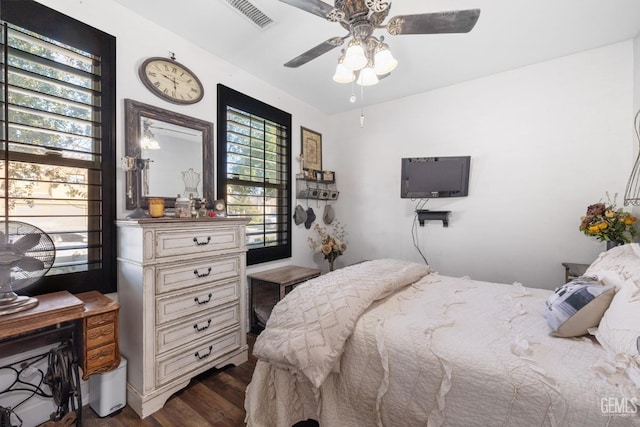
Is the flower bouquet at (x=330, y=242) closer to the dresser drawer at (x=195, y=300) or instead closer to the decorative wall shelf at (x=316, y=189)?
the decorative wall shelf at (x=316, y=189)

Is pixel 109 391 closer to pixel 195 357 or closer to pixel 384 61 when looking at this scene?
pixel 195 357

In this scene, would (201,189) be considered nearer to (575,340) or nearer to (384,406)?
(384,406)

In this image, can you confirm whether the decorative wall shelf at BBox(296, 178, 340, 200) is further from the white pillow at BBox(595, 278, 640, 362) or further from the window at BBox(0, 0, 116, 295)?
the white pillow at BBox(595, 278, 640, 362)

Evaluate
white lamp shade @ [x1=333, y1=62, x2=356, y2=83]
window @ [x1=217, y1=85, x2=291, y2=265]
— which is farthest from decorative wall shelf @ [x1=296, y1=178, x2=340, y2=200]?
white lamp shade @ [x1=333, y1=62, x2=356, y2=83]

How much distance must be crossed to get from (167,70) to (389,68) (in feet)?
5.64

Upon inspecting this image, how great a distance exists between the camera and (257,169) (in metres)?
2.91

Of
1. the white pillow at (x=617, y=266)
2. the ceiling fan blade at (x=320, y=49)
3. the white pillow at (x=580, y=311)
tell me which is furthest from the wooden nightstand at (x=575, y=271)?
the ceiling fan blade at (x=320, y=49)

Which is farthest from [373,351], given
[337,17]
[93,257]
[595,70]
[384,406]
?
[595,70]

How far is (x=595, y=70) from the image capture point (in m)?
2.36

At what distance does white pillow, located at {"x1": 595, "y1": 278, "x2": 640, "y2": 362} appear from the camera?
37.7 inches

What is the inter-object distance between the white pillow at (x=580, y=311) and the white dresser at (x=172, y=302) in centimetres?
197

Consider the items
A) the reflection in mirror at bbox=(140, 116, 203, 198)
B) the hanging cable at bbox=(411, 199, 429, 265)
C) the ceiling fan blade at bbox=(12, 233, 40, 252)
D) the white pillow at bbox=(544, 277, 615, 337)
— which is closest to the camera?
the white pillow at bbox=(544, 277, 615, 337)

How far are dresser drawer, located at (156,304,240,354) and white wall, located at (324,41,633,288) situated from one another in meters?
2.07

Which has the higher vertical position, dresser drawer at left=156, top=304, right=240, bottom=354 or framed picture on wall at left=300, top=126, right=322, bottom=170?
framed picture on wall at left=300, top=126, right=322, bottom=170
